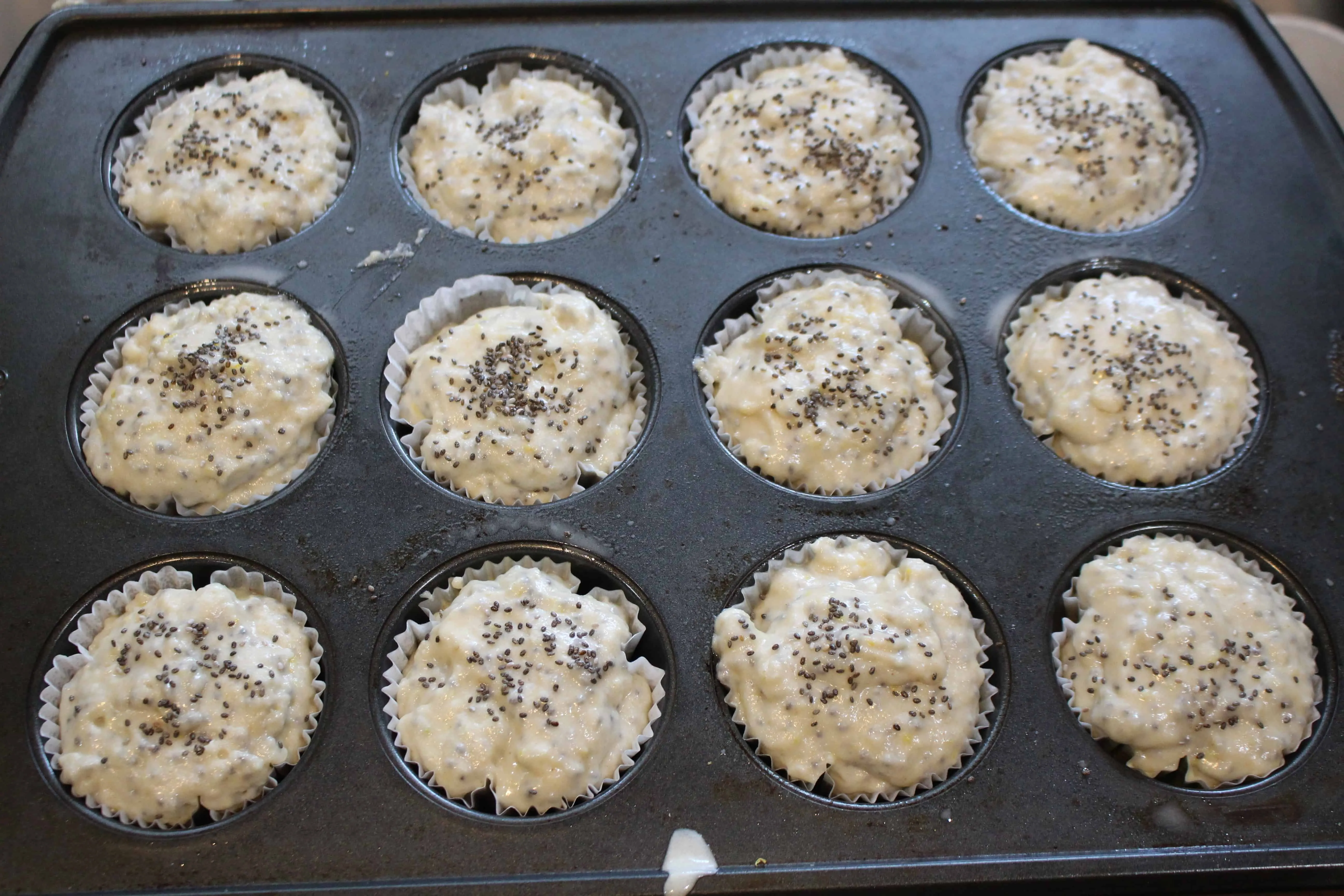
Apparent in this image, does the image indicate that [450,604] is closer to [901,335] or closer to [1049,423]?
[901,335]

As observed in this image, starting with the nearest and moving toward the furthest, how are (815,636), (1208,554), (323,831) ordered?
(323,831)
(815,636)
(1208,554)

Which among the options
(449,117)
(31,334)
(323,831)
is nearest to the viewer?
(323,831)

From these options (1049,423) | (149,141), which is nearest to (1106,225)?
(1049,423)

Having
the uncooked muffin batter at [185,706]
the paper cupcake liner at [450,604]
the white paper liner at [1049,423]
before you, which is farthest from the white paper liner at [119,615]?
the white paper liner at [1049,423]

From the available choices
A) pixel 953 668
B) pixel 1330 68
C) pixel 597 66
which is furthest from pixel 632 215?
pixel 1330 68

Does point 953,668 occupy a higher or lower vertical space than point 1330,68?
lower

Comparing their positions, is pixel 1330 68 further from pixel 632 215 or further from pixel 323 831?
pixel 323 831

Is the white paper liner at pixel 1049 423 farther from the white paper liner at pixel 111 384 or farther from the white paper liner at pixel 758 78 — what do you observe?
the white paper liner at pixel 111 384
